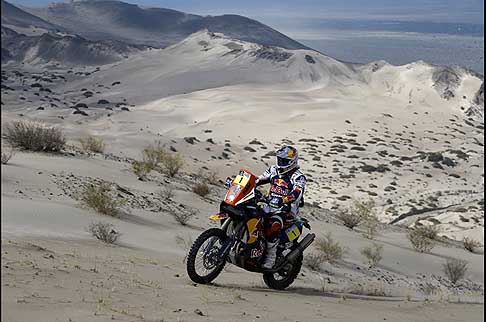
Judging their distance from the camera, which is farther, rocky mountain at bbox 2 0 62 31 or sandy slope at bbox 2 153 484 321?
rocky mountain at bbox 2 0 62 31

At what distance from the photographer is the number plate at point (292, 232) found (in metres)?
7.66

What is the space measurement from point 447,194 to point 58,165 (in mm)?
20544

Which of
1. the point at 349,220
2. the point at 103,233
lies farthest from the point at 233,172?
the point at 103,233

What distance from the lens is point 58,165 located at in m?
13.6

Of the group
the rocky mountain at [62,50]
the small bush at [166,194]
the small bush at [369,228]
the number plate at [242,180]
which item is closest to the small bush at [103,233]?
the number plate at [242,180]

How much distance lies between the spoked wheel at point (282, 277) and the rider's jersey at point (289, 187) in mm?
860

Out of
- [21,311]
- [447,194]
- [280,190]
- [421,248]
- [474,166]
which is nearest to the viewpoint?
[21,311]

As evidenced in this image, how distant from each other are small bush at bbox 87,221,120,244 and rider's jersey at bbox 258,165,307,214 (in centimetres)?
250

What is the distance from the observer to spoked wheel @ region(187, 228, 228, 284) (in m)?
6.85

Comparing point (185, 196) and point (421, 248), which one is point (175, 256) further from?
point (421, 248)

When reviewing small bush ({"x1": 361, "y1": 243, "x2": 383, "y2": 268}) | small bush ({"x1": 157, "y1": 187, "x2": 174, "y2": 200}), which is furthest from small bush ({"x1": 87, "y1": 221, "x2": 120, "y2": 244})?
small bush ({"x1": 361, "y1": 243, "x2": 383, "y2": 268})

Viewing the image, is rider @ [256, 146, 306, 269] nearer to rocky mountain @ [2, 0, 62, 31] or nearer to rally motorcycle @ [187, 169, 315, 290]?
rally motorcycle @ [187, 169, 315, 290]

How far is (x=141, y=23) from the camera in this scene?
172125 mm

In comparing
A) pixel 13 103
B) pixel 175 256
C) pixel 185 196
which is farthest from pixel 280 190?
pixel 13 103
